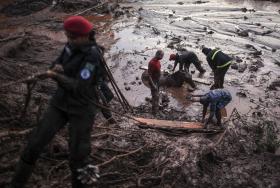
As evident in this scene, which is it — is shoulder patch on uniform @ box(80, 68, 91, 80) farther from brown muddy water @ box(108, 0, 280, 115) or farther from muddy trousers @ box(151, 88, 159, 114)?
brown muddy water @ box(108, 0, 280, 115)

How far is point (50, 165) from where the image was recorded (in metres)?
5.41

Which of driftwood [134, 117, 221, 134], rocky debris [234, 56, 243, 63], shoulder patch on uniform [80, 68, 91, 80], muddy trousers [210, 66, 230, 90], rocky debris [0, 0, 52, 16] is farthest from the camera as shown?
rocky debris [0, 0, 52, 16]

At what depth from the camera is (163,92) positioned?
11133mm

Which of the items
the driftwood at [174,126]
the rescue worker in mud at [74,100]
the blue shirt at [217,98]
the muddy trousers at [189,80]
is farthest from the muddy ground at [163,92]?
the rescue worker in mud at [74,100]

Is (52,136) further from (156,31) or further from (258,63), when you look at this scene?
(156,31)

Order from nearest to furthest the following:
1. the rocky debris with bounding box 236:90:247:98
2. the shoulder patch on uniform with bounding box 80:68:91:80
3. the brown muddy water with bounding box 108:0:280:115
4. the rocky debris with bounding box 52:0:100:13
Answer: the shoulder patch on uniform with bounding box 80:68:91:80 → the rocky debris with bounding box 236:90:247:98 → the brown muddy water with bounding box 108:0:280:115 → the rocky debris with bounding box 52:0:100:13

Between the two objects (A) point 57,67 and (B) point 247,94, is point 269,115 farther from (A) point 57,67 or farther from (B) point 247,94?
(A) point 57,67

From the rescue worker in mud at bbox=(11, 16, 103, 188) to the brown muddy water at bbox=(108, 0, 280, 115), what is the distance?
5960 mm

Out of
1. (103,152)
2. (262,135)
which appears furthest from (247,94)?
(103,152)

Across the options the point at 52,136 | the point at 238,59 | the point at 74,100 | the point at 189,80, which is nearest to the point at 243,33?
the point at 238,59

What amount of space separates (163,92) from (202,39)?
17.9 feet

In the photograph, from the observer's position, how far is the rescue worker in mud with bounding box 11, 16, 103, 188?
3986 mm

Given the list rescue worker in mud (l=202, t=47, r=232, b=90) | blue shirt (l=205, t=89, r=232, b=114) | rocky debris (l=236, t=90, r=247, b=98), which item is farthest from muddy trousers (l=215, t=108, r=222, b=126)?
rocky debris (l=236, t=90, r=247, b=98)

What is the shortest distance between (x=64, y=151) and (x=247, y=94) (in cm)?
678
